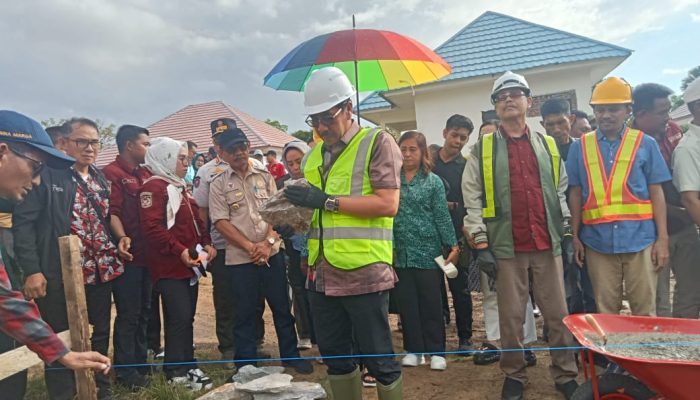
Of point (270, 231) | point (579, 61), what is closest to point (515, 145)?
point (270, 231)

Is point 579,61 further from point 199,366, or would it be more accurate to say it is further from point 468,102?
point 199,366

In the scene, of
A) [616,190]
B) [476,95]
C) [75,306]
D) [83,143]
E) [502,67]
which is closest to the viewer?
[75,306]

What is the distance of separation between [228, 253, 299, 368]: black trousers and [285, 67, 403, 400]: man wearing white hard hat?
1.33 m

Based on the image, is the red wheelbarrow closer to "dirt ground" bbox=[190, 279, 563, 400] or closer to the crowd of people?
the crowd of people

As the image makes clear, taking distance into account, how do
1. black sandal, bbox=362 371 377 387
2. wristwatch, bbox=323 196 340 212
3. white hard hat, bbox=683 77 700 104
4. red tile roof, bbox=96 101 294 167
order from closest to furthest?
1. wristwatch, bbox=323 196 340 212
2. white hard hat, bbox=683 77 700 104
3. black sandal, bbox=362 371 377 387
4. red tile roof, bbox=96 101 294 167

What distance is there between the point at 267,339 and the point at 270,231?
75.9 inches

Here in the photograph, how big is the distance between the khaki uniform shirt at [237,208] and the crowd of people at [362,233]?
1 cm

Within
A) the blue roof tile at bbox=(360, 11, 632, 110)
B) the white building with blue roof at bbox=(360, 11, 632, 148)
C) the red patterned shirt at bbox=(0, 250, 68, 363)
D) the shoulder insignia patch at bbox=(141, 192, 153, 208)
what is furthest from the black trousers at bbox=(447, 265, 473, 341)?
the blue roof tile at bbox=(360, 11, 632, 110)

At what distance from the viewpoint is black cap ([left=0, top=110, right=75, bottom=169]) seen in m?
2.07

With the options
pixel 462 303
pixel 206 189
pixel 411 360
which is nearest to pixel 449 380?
pixel 411 360

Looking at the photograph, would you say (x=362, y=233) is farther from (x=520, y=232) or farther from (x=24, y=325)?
(x=24, y=325)

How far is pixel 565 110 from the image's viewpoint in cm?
425

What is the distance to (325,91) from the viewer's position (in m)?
A: 2.45

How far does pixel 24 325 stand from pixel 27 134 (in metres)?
0.91
